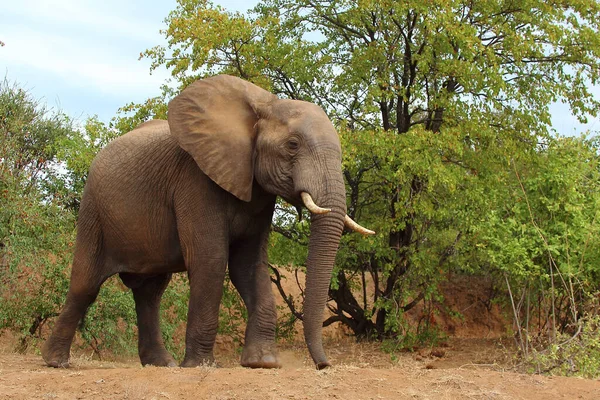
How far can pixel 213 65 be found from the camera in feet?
49.7

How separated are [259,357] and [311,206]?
1.80 meters

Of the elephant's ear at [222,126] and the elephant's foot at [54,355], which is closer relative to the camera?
the elephant's ear at [222,126]

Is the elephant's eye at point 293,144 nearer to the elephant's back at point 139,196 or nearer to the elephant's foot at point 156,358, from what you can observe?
the elephant's back at point 139,196

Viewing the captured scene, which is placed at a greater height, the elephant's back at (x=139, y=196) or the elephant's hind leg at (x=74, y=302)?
the elephant's back at (x=139, y=196)

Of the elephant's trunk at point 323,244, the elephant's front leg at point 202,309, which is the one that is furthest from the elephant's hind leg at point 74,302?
the elephant's trunk at point 323,244

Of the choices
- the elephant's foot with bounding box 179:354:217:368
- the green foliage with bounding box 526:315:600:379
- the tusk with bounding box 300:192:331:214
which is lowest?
the elephant's foot with bounding box 179:354:217:368

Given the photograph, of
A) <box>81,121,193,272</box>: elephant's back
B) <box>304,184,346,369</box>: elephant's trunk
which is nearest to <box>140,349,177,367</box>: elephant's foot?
<box>81,121,193,272</box>: elephant's back

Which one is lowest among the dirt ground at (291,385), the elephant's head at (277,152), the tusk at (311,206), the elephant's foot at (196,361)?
the dirt ground at (291,385)

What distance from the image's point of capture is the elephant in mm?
7191

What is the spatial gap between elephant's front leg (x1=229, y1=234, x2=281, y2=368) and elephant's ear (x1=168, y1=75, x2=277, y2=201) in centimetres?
77

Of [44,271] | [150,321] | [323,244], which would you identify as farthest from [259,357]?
[44,271]

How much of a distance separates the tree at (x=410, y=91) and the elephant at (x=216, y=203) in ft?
17.8

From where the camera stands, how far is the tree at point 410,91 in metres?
14.0

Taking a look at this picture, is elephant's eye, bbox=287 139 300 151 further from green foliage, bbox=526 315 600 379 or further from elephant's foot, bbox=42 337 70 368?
elephant's foot, bbox=42 337 70 368
